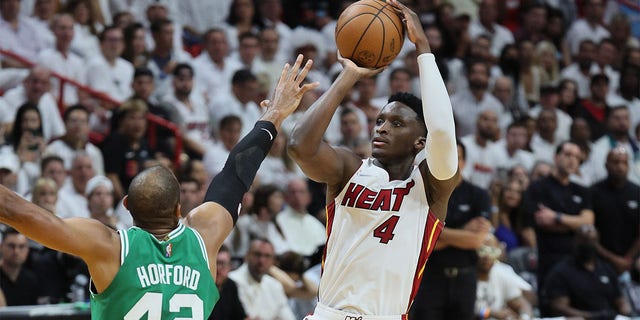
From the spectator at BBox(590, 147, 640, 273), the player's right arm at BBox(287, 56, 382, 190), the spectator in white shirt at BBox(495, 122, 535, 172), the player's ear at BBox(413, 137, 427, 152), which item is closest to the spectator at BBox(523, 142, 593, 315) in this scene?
the spectator at BBox(590, 147, 640, 273)

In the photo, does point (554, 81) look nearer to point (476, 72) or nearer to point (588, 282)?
point (476, 72)

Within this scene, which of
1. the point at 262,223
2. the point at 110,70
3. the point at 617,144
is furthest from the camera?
the point at 617,144

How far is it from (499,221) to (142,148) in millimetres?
4241

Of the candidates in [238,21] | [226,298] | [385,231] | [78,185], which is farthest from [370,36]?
[238,21]

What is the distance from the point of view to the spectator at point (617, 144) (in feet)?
47.9

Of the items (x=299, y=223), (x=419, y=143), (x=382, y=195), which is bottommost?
(x=299, y=223)

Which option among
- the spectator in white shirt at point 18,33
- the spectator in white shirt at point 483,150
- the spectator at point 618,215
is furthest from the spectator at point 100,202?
the spectator at point 618,215

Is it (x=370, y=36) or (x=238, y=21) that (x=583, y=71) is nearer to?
(x=238, y=21)

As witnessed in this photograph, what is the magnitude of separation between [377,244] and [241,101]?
301 inches

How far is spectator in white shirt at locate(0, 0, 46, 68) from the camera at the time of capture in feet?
40.6

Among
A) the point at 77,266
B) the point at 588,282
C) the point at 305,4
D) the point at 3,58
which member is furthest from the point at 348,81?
the point at 305,4

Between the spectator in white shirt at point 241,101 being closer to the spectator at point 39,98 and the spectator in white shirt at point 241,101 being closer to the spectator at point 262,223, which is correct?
the spectator at point 262,223

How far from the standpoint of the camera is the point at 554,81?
16828 mm

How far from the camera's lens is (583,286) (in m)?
11.5
